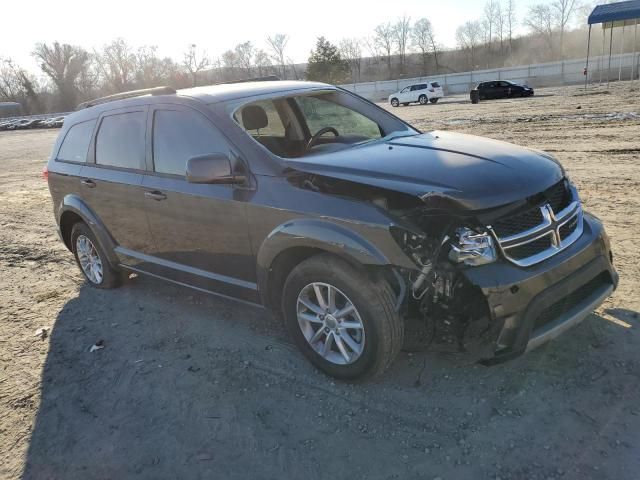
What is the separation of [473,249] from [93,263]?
4324 mm

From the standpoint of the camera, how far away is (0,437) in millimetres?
3379

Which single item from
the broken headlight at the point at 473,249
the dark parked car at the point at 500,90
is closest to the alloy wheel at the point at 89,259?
the broken headlight at the point at 473,249

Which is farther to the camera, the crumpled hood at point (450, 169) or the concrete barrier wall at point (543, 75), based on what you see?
the concrete barrier wall at point (543, 75)

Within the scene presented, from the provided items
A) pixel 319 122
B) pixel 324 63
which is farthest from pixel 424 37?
pixel 319 122

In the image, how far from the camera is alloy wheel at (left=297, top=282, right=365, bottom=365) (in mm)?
3295

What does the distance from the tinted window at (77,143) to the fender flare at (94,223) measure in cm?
42

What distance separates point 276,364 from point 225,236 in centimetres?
101

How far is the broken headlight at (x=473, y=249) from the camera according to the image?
112 inches

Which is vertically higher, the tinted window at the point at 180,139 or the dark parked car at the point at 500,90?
the tinted window at the point at 180,139

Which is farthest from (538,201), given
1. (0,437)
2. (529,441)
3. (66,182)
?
(66,182)

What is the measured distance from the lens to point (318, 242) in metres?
3.22

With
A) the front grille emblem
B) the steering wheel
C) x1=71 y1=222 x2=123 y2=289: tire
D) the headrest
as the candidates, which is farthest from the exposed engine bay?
x1=71 y1=222 x2=123 y2=289: tire

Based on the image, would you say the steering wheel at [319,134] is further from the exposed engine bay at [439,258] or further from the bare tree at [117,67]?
the bare tree at [117,67]

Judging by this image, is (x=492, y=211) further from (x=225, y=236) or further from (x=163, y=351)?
(x=163, y=351)
